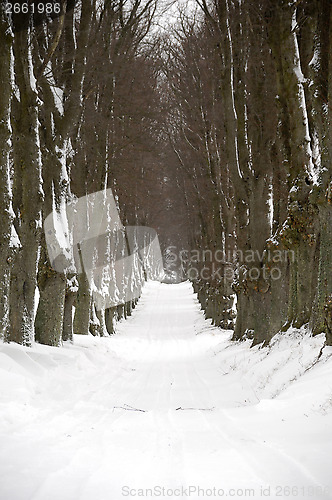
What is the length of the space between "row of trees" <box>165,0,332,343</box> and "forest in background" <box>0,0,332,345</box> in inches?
1.4

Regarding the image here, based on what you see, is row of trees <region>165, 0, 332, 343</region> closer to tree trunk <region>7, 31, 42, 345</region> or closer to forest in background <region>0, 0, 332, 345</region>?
forest in background <region>0, 0, 332, 345</region>

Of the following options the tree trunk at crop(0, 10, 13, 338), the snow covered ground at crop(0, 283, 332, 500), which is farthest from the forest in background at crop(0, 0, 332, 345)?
the snow covered ground at crop(0, 283, 332, 500)

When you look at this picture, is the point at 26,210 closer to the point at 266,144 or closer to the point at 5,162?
the point at 5,162

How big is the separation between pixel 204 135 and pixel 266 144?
6.94 m

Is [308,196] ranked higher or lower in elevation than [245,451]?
higher

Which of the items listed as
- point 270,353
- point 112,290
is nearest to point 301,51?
point 270,353

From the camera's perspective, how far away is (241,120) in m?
12.0

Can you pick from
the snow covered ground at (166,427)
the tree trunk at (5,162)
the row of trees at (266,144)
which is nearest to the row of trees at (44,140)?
the tree trunk at (5,162)

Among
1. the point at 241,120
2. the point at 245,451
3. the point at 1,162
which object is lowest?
the point at 245,451

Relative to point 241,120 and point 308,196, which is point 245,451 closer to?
point 308,196

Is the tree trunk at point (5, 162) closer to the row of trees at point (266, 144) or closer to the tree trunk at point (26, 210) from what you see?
the tree trunk at point (26, 210)

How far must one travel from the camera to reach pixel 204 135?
1789 cm

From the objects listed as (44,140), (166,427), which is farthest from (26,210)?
(166,427)

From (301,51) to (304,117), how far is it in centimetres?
180
